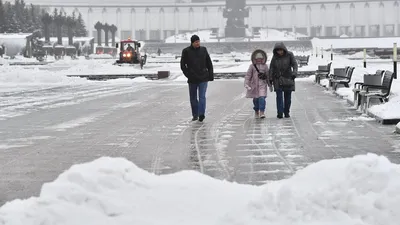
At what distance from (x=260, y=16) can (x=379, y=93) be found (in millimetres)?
135781

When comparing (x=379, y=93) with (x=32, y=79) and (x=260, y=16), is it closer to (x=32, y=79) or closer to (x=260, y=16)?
(x=32, y=79)

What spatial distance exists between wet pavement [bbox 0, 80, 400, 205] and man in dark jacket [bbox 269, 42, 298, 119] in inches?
13.1

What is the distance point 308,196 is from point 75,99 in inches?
650

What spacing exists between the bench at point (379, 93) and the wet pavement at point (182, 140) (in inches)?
17.5

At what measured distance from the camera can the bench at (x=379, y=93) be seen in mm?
14414

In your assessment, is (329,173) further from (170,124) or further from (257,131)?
(170,124)

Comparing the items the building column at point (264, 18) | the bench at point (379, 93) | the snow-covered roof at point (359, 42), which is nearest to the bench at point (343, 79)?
the bench at point (379, 93)

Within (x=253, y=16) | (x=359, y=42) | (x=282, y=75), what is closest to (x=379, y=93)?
(x=282, y=75)

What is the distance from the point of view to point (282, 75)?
14.0m

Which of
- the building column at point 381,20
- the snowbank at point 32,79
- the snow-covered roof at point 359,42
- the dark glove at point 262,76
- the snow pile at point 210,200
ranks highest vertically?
Answer: the building column at point 381,20

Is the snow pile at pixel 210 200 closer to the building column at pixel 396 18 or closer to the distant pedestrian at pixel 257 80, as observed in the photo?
the distant pedestrian at pixel 257 80

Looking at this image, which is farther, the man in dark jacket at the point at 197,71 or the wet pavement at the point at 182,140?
the man in dark jacket at the point at 197,71

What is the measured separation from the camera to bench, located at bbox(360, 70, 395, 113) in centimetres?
1441

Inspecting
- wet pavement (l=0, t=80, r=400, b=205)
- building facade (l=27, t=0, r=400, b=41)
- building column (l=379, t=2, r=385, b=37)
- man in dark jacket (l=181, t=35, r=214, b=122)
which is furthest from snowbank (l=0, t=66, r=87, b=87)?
building column (l=379, t=2, r=385, b=37)
